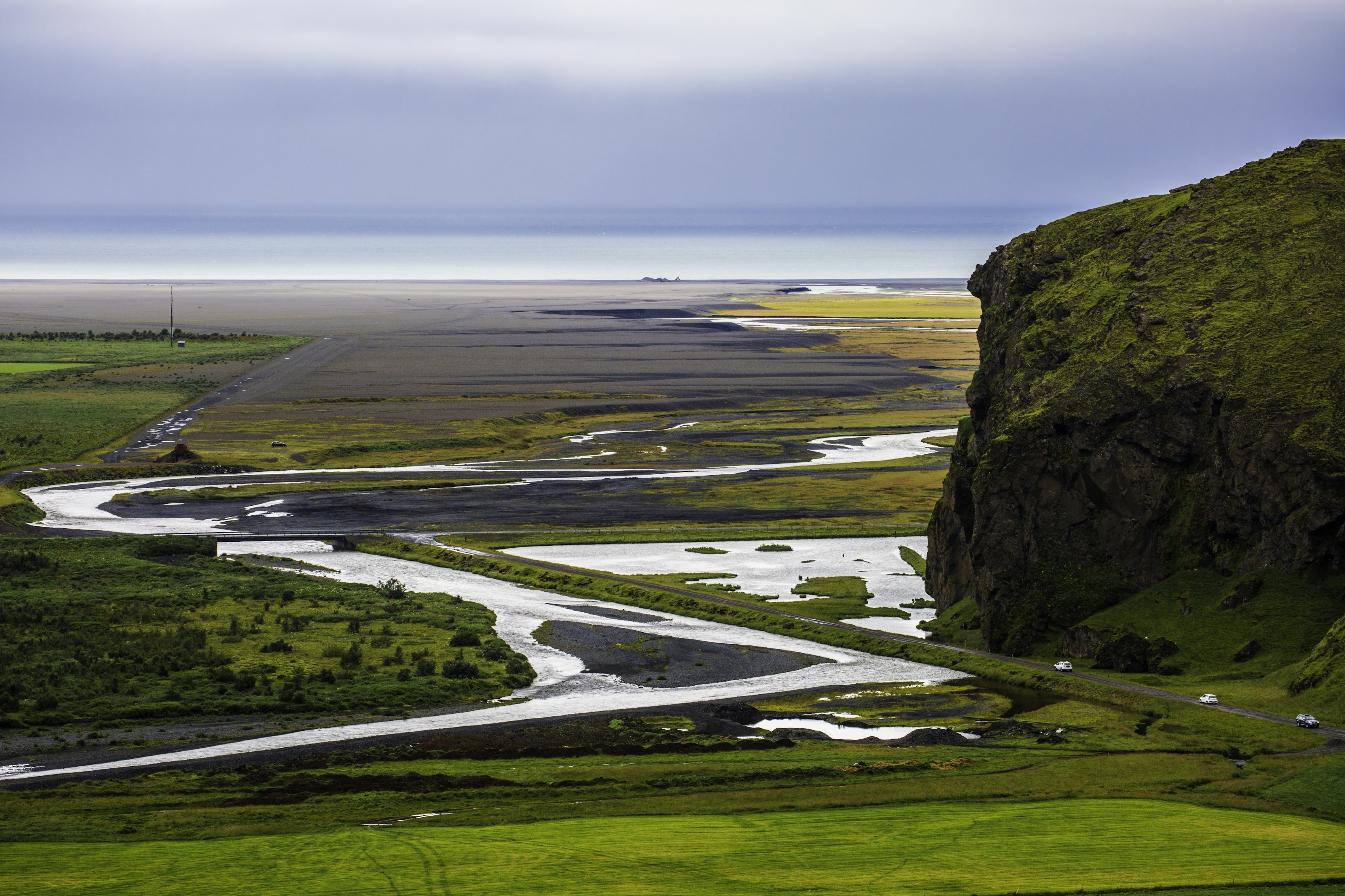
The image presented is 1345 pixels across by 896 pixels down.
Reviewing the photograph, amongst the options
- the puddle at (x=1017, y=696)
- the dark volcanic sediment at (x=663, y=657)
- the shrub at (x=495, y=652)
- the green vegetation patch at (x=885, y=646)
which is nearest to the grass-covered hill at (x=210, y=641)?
the shrub at (x=495, y=652)

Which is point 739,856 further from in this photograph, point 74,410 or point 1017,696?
point 74,410

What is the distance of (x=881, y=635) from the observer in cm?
7281

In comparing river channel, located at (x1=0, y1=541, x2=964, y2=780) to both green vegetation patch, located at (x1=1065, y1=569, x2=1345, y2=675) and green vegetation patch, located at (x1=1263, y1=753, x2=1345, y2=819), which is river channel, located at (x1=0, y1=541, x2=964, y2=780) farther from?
green vegetation patch, located at (x1=1263, y1=753, x2=1345, y2=819)

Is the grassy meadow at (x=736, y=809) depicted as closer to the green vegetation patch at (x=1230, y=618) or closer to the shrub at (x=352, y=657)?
the shrub at (x=352, y=657)

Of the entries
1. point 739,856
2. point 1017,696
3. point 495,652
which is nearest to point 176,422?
point 495,652

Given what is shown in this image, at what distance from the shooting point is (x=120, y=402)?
172375mm

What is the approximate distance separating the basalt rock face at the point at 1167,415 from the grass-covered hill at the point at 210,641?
27.3 m

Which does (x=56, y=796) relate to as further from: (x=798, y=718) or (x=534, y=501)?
(x=534, y=501)

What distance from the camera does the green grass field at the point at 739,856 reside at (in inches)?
1441

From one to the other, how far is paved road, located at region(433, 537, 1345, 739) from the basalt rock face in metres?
2.97

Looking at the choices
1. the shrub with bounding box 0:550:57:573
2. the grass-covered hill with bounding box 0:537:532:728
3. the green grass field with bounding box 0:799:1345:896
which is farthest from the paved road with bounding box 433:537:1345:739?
the shrub with bounding box 0:550:57:573

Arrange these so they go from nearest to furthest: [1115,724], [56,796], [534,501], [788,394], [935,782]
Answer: [56,796] < [935,782] < [1115,724] < [534,501] < [788,394]

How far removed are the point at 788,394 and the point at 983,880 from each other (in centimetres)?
15527

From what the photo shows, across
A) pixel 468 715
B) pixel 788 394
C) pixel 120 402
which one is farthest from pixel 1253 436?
pixel 120 402
